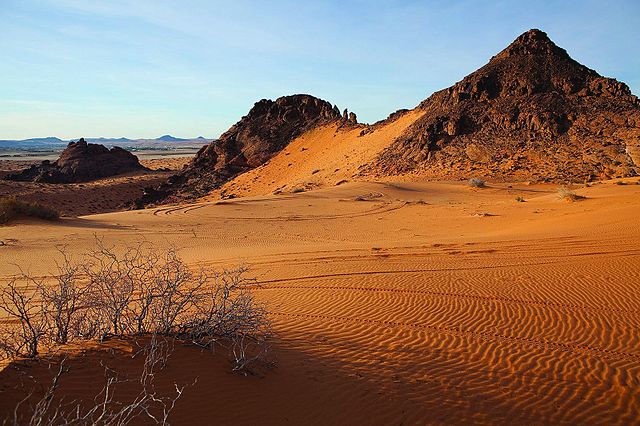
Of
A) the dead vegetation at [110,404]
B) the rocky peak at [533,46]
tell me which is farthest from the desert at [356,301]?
the rocky peak at [533,46]

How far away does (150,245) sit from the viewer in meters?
13.6

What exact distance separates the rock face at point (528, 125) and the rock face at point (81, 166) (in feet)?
97.4

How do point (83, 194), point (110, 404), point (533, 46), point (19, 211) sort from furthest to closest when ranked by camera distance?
point (533, 46) → point (83, 194) → point (19, 211) → point (110, 404)

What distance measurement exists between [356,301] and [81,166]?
4535 cm

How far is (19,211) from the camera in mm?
18188

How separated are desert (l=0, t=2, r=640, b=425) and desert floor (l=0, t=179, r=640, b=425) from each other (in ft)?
0.10

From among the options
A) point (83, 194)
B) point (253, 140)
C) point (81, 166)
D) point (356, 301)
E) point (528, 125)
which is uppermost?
point (528, 125)

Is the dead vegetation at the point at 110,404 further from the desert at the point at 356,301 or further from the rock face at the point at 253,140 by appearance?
the rock face at the point at 253,140

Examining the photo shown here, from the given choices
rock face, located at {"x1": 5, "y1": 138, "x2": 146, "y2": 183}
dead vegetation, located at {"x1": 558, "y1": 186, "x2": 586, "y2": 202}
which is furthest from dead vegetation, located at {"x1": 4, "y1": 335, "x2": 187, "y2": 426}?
rock face, located at {"x1": 5, "y1": 138, "x2": 146, "y2": 183}

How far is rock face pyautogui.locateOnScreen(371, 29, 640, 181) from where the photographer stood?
28.6m

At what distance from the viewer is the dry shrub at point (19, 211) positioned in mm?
17297

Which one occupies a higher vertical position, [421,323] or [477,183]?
[477,183]

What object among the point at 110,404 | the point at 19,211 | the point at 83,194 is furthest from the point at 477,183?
the point at 83,194

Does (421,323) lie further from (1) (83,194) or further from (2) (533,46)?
(2) (533,46)
